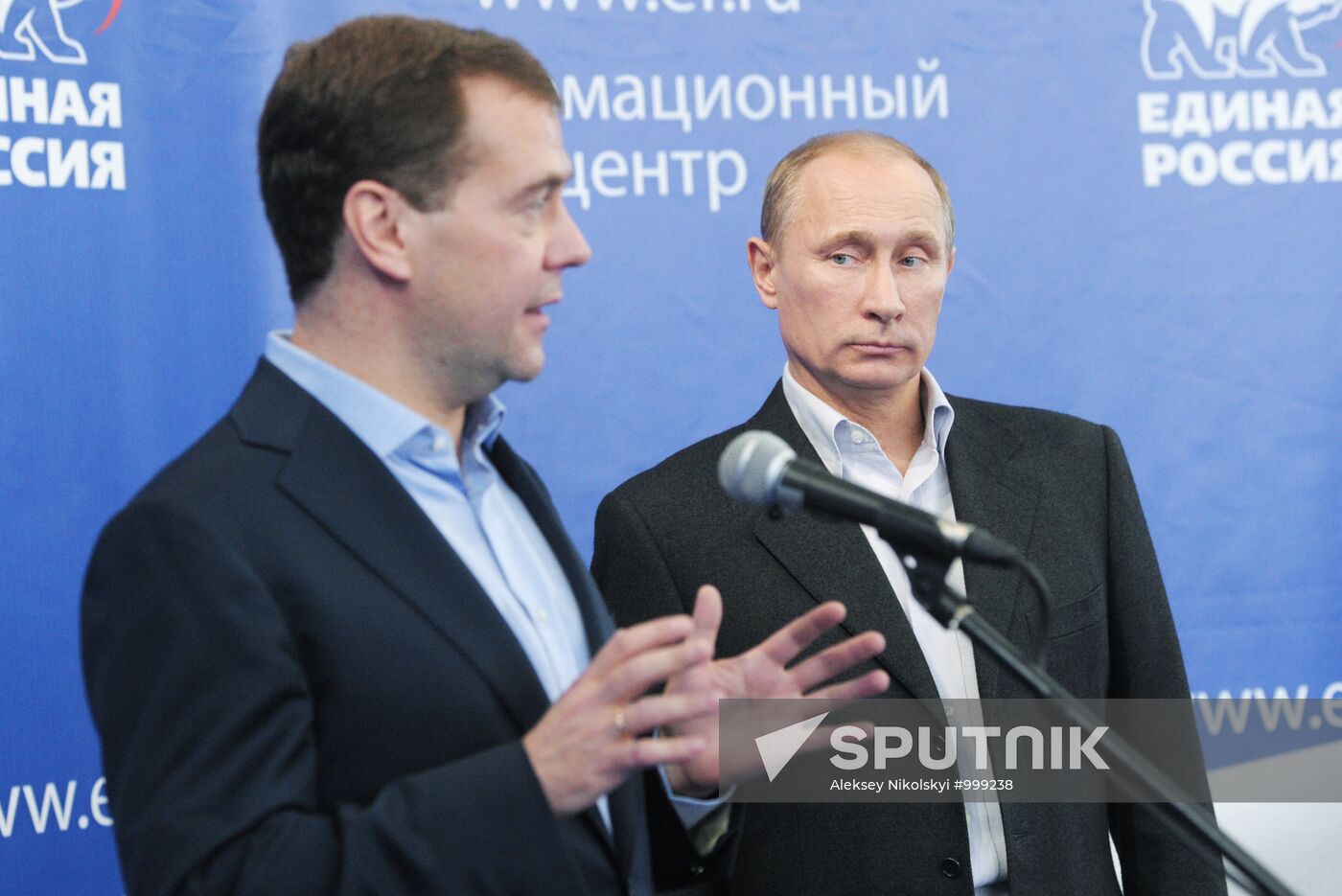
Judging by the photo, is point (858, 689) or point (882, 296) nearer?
point (858, 689)

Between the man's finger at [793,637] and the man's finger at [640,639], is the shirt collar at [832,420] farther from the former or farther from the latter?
the man's finger at [640,639]

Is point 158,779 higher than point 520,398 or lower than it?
lower

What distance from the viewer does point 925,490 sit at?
2199mm

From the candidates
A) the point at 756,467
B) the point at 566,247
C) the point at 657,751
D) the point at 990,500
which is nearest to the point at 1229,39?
the point at 990,500

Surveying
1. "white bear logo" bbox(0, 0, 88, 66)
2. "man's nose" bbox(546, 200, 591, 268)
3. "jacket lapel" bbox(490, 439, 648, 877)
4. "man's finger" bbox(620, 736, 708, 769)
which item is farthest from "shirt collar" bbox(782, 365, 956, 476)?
"white bear logo" bbox(0, 0, 88, 66)

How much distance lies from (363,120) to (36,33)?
123 cm

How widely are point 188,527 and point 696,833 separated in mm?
694

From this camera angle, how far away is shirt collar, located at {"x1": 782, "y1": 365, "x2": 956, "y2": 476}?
2.18 metres

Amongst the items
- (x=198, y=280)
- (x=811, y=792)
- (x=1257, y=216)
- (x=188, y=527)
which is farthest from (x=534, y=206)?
(x=1257, y=216)

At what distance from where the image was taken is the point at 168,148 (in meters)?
2.46

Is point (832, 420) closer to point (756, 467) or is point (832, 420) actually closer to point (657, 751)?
point (756, 467)

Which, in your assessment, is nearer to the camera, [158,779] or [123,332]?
[158,779]

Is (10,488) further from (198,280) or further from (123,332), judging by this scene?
(198,280)

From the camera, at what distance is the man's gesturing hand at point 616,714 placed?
1.20 m
